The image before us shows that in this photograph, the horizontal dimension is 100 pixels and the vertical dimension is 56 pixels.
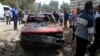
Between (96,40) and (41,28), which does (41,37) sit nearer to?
(41,28)

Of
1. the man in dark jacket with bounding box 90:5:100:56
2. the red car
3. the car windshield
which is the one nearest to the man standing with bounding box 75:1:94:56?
the man in dark jacket with bounding box 90:5:100:56

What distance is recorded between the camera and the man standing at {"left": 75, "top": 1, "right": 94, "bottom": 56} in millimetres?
7516

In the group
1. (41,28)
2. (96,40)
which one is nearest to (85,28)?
(96,40)

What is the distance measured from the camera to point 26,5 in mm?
81625

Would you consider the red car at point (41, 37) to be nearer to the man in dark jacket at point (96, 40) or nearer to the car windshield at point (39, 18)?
the car windshield at point (39, 18)

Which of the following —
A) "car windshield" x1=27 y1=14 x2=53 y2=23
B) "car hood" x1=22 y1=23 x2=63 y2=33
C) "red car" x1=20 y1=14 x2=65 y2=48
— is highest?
"car windshield" x1=27 y1=14 x2=53 y2=23

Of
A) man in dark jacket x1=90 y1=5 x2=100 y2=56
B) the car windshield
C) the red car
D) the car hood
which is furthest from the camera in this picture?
the car windshield

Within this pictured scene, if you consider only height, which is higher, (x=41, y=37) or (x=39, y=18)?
(x=39, y=18)

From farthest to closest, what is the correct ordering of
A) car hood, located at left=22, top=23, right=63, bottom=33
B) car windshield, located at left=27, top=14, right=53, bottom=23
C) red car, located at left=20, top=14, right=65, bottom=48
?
1. car windshield, located at left=27, top=14, right=53, bottom=23
2. car hood, located at left=22, top=23, right=63, bottom=33
3. red car, located at left=20, top=14, right=65, bottom=48

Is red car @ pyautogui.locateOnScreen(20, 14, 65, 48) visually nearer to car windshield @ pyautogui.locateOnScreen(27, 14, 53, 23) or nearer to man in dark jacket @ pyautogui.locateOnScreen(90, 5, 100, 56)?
car windshield @ pyautogui.locateOnScreen(27, 14, 53, 23)

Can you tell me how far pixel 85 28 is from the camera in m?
7.61

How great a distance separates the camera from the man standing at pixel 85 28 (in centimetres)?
752

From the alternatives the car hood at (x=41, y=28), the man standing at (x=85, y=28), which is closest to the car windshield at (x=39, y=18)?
the car hood at (x=41, y=28)

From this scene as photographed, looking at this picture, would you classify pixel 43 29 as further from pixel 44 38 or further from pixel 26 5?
pixel 26 5
